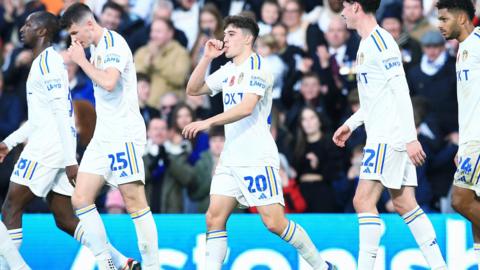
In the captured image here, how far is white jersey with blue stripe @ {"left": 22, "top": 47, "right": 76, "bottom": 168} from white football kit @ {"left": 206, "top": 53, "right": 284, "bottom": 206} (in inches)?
59.5

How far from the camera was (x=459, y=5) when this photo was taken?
10.6 meters

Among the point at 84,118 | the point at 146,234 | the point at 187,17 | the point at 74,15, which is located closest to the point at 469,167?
the point at 146,234

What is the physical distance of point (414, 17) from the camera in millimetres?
15531

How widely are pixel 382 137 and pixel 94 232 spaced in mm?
2667

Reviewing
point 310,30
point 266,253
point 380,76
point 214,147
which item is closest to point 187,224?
point 266,253

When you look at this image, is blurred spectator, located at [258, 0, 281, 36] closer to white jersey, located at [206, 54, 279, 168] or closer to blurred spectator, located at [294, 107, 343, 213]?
blurred spectator, located at [294, 107, 343, 213]

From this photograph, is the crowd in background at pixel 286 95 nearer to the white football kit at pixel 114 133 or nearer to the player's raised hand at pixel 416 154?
the white football kit at pixel 114 133

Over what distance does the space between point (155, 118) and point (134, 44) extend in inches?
73.7

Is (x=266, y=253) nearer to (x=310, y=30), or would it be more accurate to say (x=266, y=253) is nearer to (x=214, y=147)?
(x=214, y=147)

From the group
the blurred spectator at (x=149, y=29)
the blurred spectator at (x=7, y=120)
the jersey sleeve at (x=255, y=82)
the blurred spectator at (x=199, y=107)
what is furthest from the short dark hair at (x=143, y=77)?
the jersey sleeve at (x=255, y=82)

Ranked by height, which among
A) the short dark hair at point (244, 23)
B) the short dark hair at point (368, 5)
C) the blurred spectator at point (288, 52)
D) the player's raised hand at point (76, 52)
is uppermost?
the short dark hair at point (368, 5)

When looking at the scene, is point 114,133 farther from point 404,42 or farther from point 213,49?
point 404,42

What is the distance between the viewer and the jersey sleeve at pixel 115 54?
35.0 ft

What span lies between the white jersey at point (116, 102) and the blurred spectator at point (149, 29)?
5425mm
